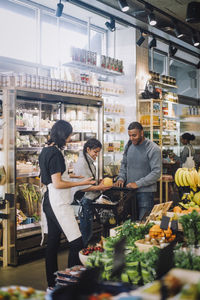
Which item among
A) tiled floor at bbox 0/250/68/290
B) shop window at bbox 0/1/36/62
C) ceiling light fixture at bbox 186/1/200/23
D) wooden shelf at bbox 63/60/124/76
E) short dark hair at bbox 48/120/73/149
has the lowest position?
tiled floor at bbox 0/250/68/290

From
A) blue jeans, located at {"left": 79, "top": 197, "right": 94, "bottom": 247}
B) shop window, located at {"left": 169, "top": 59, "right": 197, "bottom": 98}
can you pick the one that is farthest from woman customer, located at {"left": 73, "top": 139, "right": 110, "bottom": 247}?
shop window, located at {"left": 169, "top": 59, "right": 197, "bottom": 98}

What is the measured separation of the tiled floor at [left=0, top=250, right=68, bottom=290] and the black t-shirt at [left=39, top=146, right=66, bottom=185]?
137cm

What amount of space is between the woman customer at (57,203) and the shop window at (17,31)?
9.51 feet

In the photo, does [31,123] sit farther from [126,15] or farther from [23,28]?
[126,15]

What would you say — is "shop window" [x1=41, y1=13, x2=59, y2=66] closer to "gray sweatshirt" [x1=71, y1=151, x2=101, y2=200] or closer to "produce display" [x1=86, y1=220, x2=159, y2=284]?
"gray sweatshirt" [x1=71, y1=151, x2=101, y2=200]

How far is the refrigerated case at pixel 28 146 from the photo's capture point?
5.17 m

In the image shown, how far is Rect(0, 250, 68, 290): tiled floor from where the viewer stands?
4.51m

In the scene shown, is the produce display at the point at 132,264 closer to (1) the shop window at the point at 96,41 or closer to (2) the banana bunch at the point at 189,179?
(2) the banana bunch at the point at 189,179

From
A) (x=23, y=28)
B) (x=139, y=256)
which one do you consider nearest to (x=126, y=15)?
(x=23, y=28)

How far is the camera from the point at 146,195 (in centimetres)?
499

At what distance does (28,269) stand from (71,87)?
9.55 feet

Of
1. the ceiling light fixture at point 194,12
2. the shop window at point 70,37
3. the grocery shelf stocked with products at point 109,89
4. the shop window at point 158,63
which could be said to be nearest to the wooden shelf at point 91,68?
the grocery shelf stocked with products at point 109,89

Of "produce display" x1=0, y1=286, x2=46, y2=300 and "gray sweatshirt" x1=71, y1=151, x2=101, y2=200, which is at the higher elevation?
"gray sweatshirt" x1=71, y1=151, x2=101, y2=200

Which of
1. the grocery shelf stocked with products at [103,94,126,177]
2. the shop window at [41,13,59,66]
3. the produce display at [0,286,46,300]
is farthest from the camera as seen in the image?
the grocery shelf stocked with products at [103,94,126,177]
